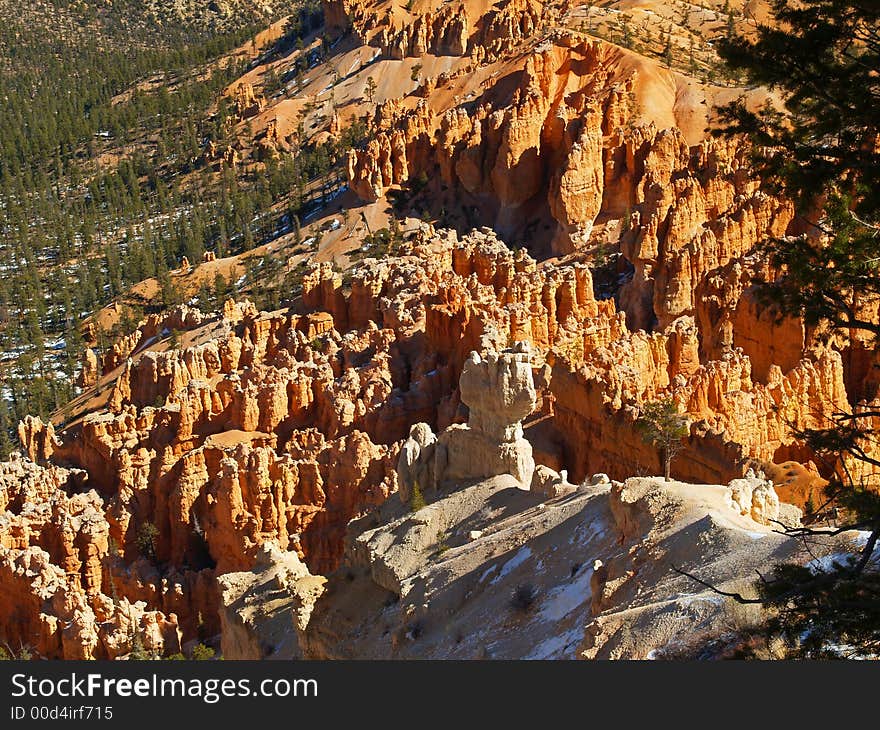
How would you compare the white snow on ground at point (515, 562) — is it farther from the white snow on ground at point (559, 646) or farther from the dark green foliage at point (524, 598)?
the white snow on ground at point (559, 646)

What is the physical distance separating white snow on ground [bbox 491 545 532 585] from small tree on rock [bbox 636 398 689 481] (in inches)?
348

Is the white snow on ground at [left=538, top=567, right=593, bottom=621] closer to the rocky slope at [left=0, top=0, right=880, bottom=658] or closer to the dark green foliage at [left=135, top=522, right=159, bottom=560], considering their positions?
the rocky slope at [left=0, top=0, right=880, bottom=658]

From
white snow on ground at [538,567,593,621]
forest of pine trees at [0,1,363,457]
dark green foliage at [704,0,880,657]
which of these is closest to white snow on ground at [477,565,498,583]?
white snow on ground at [538,567,593,621]

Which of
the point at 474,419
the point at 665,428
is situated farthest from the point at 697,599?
the point at 665,428

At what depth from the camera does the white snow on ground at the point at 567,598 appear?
15.8 metres

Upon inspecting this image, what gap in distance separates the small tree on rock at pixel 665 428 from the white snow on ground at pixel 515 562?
29.0 ft

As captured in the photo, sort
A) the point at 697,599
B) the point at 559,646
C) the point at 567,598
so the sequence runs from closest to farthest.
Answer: the point at 697,599 < the point at 559,646 < the point at 567,598

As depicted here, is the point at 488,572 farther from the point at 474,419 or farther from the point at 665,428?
the point at 665,428

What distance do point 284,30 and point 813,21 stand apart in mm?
145178

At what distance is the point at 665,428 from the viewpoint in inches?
1054

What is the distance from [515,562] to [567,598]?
5.89ft

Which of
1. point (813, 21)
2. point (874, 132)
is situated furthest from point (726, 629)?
point (813, 21)

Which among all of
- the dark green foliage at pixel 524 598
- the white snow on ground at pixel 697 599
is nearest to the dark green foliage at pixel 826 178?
the white snow on ground at pixel 697 599

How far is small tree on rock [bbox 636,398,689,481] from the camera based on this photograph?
26.6m
